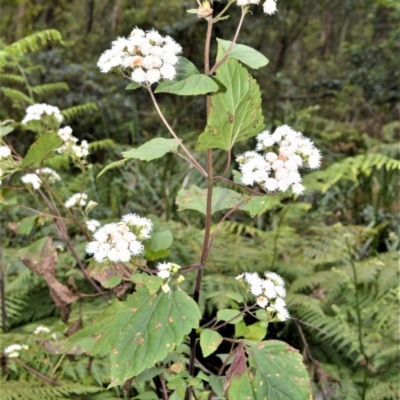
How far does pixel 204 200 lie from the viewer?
1.05 m

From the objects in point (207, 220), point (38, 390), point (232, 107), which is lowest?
point (38, 390)

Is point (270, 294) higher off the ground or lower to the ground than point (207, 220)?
lower

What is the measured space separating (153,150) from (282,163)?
26 centimetres

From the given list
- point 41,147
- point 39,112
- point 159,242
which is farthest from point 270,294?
point 39,112

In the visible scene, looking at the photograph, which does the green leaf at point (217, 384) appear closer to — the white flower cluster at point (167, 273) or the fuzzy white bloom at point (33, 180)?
the white flower cluster at point (167, 273)

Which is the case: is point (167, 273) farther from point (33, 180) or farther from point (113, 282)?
point (33, 180)

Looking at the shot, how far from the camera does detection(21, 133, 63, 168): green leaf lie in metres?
0.97

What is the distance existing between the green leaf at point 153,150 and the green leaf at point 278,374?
1.42ft

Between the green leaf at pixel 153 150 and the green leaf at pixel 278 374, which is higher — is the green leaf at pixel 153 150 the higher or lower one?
the higher one

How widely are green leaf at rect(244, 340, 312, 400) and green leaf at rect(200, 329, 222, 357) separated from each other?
0.24 ft

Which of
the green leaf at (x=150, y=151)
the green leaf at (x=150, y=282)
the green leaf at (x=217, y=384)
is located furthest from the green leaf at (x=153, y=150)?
the green leaf at (x=217, y=384)

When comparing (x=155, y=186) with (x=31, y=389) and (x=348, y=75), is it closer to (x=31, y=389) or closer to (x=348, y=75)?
(x=31, y=389)

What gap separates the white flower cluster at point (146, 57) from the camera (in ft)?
2.65

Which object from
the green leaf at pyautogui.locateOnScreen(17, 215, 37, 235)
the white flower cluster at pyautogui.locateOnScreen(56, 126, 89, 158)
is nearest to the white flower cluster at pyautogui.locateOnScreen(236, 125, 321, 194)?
the white flower cluster at pyautogui.locateOnScreen(56, 126, 89, 158)
